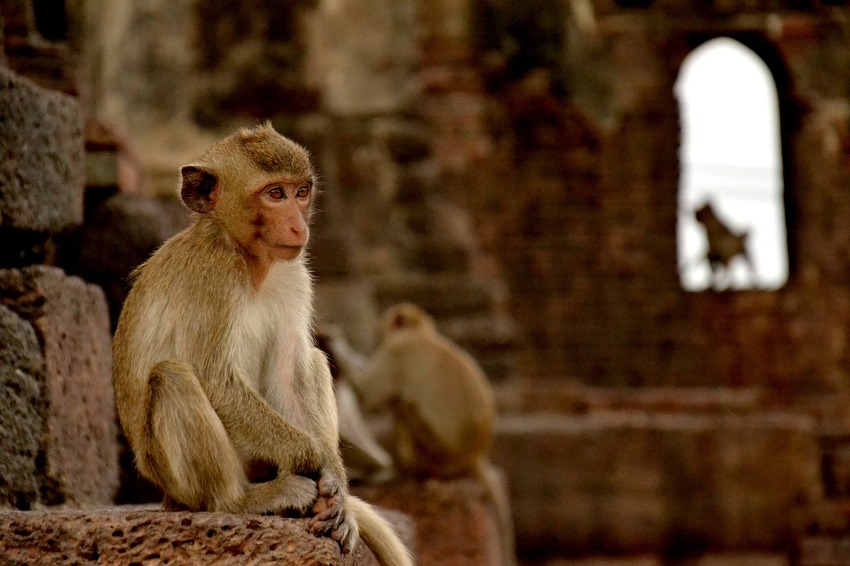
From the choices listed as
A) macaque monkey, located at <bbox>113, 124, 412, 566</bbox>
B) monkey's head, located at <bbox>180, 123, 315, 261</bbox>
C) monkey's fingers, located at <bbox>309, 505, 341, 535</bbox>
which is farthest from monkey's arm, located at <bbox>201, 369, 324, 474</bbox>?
monkey's head, located at <bbox>180, 123, 315, 261</bbox>

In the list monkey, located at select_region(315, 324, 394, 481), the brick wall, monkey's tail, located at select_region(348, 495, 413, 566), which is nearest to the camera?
monkey's tail, located at select_region(348, 495, 413, 566)

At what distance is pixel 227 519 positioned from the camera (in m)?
2.42

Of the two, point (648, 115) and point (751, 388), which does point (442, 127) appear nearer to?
point (648, 115)

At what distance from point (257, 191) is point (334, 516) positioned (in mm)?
714

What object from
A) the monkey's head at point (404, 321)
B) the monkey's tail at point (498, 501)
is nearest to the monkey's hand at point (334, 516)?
the monkey's tail at point (498, 501)

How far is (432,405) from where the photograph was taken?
6320 mm

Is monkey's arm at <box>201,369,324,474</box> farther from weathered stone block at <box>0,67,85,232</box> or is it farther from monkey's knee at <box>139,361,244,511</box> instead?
weathered stone block at <box>0,67,85,232</box>

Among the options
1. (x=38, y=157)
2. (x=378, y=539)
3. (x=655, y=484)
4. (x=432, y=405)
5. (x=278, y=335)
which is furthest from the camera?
(x=655, y=484)

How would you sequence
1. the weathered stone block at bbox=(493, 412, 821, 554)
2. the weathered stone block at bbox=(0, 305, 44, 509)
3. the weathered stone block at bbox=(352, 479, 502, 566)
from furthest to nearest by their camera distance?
1. the weathered stone block at bbox=(493, 412, 821, 554)
2. the weathered stone block at bbox=(352, 479, 502, 566)
3. the weathered stone block at bbox=(0, 305, 44, 509)

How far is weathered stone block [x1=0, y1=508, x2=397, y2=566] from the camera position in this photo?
2.39 metres

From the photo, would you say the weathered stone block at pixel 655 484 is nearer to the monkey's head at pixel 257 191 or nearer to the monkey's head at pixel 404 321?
the monkey's head at pixel 404 321

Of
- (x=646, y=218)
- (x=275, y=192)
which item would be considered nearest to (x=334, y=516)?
(x=275, y=192)

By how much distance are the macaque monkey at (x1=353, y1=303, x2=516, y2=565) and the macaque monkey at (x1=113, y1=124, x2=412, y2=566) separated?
133 inches

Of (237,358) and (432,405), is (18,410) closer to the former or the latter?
(237,358)
